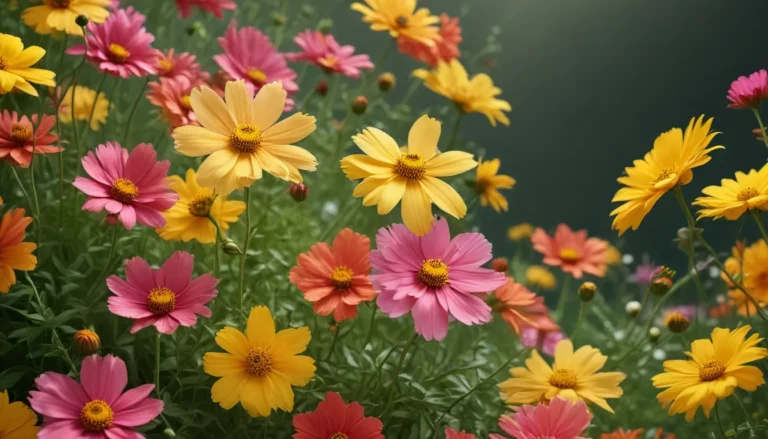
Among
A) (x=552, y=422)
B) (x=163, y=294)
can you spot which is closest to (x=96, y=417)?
(x=163, y=294)

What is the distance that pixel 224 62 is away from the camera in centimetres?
94

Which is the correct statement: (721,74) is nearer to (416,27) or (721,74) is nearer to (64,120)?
(416,27)

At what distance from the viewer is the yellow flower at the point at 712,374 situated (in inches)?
27.0

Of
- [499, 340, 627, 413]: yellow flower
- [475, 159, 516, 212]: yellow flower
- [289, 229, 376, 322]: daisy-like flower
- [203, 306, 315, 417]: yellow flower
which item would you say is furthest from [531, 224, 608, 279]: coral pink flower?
[203, 306, 315, 417]: yellow flower

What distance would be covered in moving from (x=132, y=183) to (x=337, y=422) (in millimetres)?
277

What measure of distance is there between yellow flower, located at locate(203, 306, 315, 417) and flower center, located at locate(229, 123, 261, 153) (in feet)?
0.46

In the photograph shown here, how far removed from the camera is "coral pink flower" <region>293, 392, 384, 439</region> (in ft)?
2.31

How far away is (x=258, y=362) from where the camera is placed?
0.69m

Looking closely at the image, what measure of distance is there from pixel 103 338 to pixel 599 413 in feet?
2.10

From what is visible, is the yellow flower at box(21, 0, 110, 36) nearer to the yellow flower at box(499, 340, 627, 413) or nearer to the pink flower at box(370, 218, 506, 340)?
the pink flower at box(370, 218, 506, 340)

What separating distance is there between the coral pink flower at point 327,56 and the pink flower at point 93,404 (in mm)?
535

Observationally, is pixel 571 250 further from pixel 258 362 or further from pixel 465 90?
pixel 258 362

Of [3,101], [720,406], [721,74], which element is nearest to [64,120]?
[3,101]

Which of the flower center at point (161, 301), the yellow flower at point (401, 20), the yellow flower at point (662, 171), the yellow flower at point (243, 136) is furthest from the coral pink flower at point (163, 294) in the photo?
the yellow flower at point (401, 20)
